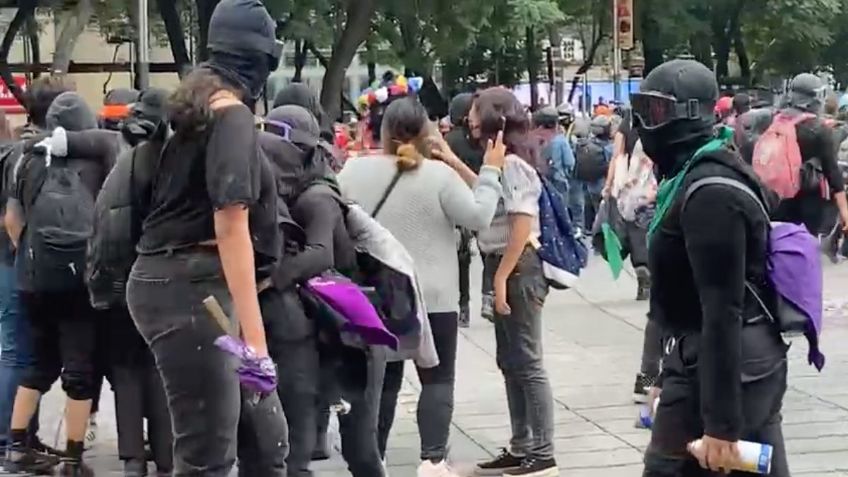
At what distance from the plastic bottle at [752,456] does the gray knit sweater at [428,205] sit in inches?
97.3

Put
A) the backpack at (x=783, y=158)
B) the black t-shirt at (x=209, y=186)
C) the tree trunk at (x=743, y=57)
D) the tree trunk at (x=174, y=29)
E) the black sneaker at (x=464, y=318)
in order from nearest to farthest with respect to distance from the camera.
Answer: the black t-shirt at (x=209, y=186) → the backpack at (x=783, y=158) → the black sneaker at (x=464, y=318) → the tree trunk at (x=174, y=29) → the tree trunk at (x=743, y=57)

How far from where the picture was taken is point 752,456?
12.5 feet

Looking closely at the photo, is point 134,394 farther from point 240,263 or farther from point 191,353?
point 240,263

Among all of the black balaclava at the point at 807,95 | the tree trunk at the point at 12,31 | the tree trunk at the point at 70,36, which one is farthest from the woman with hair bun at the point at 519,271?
the tree trunk at the point at 12,31

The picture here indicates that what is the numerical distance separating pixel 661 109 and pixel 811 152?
5.56 metres

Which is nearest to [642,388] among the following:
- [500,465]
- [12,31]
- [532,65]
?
[500,465]

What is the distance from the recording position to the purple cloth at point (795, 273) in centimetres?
393

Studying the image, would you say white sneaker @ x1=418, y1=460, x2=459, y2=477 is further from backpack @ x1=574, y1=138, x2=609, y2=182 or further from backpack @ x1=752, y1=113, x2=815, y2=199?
backpack @ x1=574, y1=138, x2=609, y2=182

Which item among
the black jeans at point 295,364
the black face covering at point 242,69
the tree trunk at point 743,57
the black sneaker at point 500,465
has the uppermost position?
the black face covering at point 242,69

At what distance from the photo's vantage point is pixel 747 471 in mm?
3850

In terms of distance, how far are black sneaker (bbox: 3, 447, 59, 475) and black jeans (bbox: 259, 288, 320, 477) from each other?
2.24m

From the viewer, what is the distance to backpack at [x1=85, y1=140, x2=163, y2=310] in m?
4.61

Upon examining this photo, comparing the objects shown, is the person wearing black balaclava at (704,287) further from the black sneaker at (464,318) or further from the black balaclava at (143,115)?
the black sneaker at (464,318)

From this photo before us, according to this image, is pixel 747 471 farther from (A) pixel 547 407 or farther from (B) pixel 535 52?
(B) pixel 535 52
